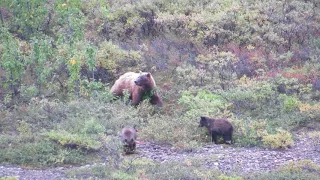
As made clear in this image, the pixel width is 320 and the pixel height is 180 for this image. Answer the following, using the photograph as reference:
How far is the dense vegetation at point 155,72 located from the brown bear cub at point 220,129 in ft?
0.75

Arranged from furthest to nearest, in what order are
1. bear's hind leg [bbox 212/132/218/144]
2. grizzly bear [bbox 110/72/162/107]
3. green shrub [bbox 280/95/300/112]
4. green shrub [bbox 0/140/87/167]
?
grizzly bear [bbox 110/72/162/107], green shrub [bbox 280/95/300/112], bear's hind leg [bbox 212/132/218/144], green shrub [bbox 0/140/87/167]

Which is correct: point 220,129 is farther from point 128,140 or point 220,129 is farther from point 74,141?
point 74,141

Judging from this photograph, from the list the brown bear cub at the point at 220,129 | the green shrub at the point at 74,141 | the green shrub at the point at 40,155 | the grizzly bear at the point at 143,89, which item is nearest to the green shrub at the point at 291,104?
the brown bear cub at the point at 220,129

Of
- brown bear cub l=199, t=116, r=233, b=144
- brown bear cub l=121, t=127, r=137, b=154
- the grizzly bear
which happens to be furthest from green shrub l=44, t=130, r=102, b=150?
the grizzly bear

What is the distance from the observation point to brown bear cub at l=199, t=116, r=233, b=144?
1362 cm

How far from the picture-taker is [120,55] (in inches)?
767

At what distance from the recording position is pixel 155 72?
64.3ft

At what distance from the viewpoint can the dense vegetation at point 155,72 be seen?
13.4m

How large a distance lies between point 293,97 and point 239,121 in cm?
274

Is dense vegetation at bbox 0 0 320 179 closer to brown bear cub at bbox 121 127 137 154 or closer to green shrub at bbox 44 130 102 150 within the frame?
green shrub at bbox 44 130 102 150

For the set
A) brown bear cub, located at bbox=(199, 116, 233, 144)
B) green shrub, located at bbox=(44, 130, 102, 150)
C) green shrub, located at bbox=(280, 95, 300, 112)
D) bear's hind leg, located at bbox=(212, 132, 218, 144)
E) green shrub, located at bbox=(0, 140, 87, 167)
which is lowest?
green shrub, located at bbox=(0, 140, 87, 167)

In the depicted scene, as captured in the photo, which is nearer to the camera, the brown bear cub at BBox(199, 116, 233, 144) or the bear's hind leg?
the brown bear cub at BBox(199, 116, 233, 144)

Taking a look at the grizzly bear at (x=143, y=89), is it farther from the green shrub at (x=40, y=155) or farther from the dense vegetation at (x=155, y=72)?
the green shrub at (x=40, y=155)

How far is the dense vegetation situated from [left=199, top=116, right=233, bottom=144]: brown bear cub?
0.23 meters
